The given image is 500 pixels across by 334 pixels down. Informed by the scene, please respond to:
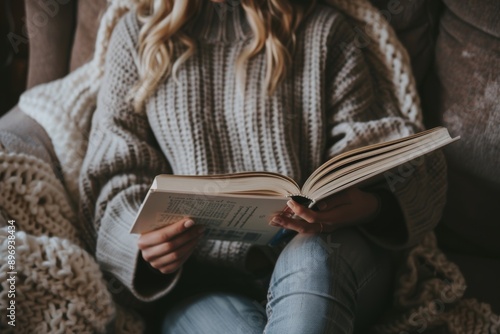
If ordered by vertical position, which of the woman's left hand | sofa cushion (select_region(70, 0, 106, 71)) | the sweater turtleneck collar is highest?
the sweater turtleneck collar

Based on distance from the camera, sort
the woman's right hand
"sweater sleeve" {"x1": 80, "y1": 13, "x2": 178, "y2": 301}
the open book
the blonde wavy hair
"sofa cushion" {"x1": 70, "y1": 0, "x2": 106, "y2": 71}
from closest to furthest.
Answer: the open book
the woman's right hand
"sweater sleeve" {"x1": 80, "y1": 13, "x2": 178, "y2": 301}
the blonde wavy hair
"sofa cushion" {"x1": 70, "y1": 0, "x2": 106, "y2": 71}

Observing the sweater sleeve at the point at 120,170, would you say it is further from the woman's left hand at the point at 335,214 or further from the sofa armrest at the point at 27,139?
the woman's left hand at the point at 335,214

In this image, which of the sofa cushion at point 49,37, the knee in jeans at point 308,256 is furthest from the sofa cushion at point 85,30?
the knee in jeans at point 308,256

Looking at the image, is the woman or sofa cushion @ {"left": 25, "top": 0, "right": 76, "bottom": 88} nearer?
the woman

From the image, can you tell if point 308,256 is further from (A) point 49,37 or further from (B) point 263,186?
(A) point 49,37

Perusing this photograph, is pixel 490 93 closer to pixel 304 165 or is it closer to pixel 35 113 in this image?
pixel 304 165

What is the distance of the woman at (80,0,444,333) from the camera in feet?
3.43

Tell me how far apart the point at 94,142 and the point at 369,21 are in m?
0.60

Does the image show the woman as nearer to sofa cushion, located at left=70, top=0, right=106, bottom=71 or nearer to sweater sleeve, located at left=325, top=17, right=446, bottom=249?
sweater sleeve, located at left=325, top=17, right=446, bottom=249

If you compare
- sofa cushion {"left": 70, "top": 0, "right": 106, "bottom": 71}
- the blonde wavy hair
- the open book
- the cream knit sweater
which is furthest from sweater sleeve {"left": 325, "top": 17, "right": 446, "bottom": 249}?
sofa cushion {"left": 70, "top": 0, "right": 106, "bottom": 71}

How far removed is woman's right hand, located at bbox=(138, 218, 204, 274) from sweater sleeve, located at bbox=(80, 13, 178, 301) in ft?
0.16

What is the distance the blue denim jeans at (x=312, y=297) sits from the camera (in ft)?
2.85

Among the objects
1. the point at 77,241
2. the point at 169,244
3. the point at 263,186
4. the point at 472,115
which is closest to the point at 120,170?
the point at 77,241

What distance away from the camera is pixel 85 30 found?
4.43 feet
